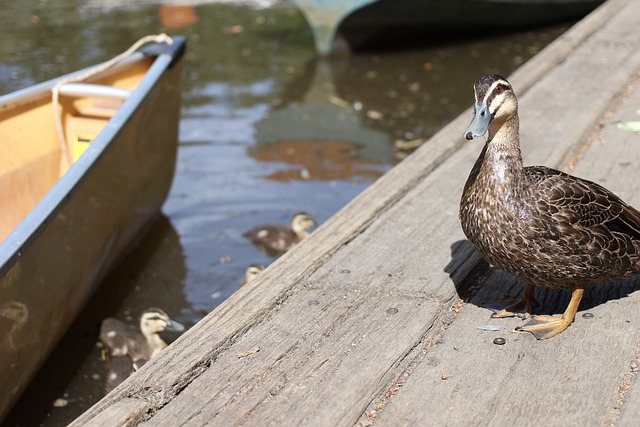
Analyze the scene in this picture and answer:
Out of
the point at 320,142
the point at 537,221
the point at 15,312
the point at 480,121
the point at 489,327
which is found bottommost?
the point at 320,142

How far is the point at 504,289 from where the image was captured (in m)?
3.56

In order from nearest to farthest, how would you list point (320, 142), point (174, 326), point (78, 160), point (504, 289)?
point (504, 289) → point (78, 160) → point (174, 326) → point (320, 142)

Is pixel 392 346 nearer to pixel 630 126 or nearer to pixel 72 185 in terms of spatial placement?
pixel 72 185

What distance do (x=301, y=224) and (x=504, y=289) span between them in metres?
3.20

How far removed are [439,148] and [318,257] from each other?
1.53 metres

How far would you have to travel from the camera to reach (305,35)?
1308cm

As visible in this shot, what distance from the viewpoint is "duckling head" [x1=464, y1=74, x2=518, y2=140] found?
2975 mm

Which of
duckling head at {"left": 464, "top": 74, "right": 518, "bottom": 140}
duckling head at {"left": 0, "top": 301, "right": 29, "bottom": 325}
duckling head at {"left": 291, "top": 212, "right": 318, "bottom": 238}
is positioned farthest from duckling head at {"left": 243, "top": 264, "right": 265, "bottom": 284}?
duckling head at {"left": 464, "top": 74, "right": 518, "bottom": 140}

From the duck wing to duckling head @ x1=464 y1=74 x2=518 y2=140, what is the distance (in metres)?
0.30

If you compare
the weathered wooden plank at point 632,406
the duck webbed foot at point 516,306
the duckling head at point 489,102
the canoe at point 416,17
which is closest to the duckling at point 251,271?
the duck webbed foot at point 516,306

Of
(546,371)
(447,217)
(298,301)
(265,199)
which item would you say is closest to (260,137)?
(265,199)

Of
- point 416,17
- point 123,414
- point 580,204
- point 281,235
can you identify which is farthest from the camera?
point 416,17

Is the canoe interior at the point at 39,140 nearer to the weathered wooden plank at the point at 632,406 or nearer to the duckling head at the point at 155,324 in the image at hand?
the duckling head at the point at 155,324

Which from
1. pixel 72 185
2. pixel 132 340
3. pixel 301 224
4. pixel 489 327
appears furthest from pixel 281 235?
pixel 489 327
